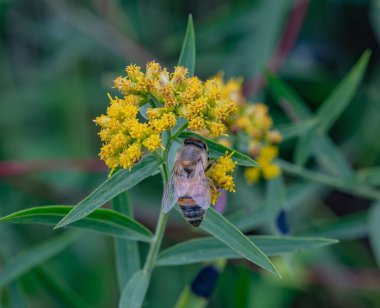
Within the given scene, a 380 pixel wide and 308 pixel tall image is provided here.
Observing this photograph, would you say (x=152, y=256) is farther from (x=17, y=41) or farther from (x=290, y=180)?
(x=17, y=41)

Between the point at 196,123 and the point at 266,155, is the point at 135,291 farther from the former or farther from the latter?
the point at 266,155

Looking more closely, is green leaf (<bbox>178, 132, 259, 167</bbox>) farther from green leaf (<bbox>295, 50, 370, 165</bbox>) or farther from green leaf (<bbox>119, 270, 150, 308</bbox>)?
green leaf (<bbox>295, 50, 370, 165</bbox>)

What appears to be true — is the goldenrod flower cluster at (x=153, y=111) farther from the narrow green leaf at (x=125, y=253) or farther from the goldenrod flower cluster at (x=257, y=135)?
the goldenrod flower cluster at (x=257, y=135)

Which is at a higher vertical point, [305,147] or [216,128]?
[216,128]

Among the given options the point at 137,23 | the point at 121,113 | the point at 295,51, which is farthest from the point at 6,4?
the point at 121,113

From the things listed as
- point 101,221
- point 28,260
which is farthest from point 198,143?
point 28,260

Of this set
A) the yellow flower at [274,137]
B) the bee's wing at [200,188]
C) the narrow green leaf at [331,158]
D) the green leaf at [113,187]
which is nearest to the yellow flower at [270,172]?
the yellow flower at [274,137]
